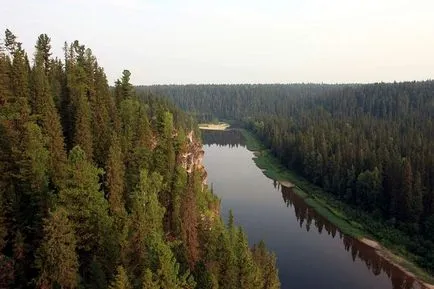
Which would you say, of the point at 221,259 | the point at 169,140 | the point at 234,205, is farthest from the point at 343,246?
the point at 221,259

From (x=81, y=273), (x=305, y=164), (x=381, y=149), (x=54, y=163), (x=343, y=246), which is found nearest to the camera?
(x=81, y=273)

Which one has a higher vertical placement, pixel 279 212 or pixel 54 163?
pixel 54 163

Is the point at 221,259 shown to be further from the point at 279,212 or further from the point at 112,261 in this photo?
the point at 279,212

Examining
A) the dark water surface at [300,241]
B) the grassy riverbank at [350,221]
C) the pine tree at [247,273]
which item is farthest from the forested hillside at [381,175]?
the pine tree at [247,273]

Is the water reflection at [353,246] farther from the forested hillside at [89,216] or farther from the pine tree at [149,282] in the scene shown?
the pine tree at [149,282]

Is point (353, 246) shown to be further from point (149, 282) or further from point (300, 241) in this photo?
point (149, 282)

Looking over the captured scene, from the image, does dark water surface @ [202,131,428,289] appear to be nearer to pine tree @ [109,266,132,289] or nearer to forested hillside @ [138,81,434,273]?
forested hillside @ [138,81,434,273]
